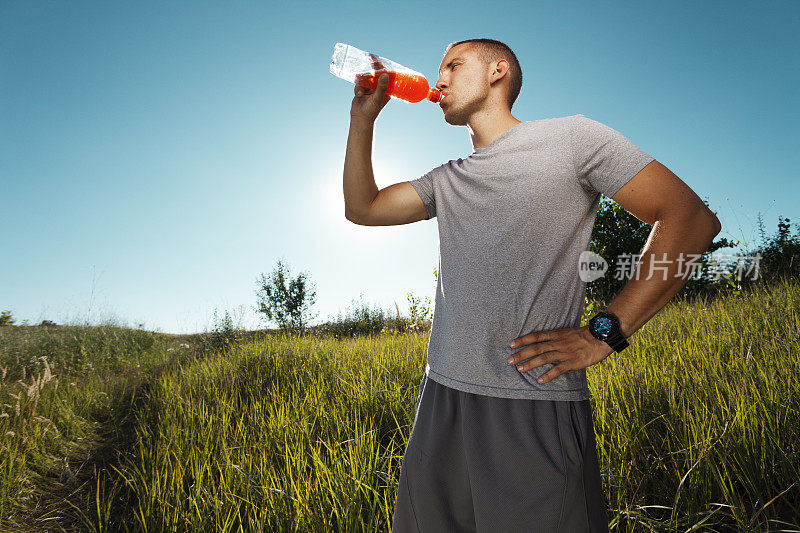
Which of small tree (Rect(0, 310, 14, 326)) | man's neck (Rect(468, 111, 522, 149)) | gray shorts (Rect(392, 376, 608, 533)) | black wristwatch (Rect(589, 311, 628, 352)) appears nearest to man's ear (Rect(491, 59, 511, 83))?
man's neck (Rect(468, 111, 522, 149))

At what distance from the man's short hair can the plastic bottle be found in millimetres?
231

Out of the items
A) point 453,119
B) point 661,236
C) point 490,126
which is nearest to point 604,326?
point 661,236

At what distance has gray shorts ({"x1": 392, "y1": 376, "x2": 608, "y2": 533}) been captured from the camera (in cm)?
118

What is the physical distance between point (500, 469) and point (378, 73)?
1.60m

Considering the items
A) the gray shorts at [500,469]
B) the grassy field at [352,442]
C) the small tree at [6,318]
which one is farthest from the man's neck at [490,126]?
the small tree at [6,318]

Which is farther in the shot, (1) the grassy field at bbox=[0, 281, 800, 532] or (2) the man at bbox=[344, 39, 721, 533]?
(1) the grassy field at bbox=[0, 281, 800, 532]

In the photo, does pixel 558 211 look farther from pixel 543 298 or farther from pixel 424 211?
pixel 424 211

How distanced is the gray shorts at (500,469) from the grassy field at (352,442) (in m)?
0.79

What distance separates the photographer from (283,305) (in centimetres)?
1881

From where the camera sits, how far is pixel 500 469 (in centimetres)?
124

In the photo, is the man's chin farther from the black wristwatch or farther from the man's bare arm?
the black wristwatch

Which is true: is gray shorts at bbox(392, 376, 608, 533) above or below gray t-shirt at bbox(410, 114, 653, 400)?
below

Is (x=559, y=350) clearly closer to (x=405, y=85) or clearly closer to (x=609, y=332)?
(x=609, y=332)

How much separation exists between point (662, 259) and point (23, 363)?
11.3 metres
